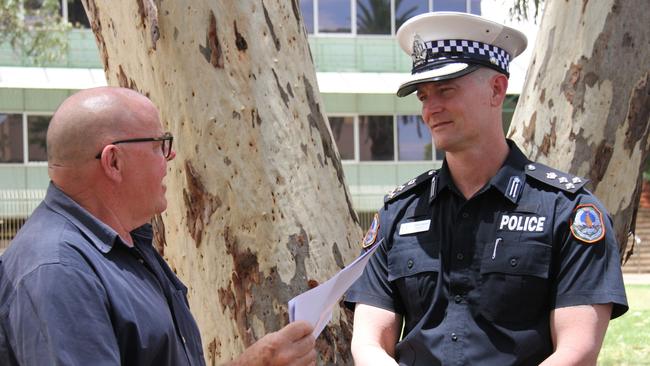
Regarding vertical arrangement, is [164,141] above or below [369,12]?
below

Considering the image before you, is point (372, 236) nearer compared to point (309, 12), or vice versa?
point (372, 236)

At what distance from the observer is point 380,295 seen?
313 centimetres

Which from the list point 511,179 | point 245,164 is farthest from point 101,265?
point 245,164

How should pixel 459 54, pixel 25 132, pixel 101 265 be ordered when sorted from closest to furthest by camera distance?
pixel 101 265 → pixel 459 54 → pixel 25 132

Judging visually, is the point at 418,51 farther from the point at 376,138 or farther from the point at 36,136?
the point at 376,138

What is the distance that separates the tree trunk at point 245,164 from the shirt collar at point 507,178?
0.85 m

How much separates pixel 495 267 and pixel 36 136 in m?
20.6

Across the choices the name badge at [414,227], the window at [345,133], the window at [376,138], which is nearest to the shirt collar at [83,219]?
the name badge at [414,227]

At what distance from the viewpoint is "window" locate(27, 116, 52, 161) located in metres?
22.0

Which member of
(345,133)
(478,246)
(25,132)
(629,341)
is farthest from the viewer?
(345,133)

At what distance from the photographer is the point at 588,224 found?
286 cm

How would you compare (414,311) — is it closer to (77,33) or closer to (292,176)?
(292,176)

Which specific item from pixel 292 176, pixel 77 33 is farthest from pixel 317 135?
pixel 77 33

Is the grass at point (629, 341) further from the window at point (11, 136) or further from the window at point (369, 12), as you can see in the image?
the window at point (11, 136)
